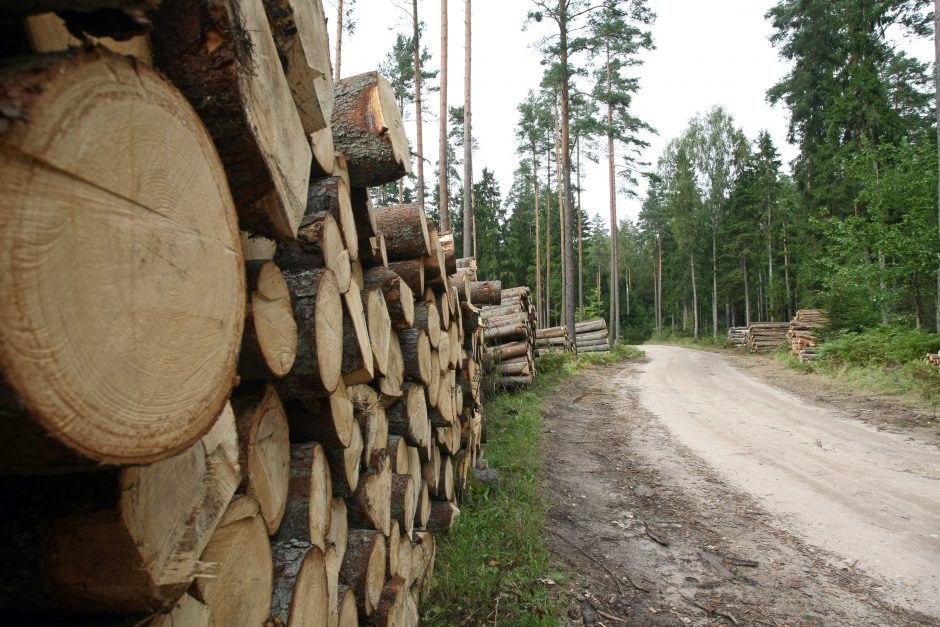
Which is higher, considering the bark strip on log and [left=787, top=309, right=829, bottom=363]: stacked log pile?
the bark strip on log

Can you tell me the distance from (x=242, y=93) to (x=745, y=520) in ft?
16.4

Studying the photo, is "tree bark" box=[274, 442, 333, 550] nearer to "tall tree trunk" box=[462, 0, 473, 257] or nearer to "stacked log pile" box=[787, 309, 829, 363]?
"tall tree trunk" box=[462, 0, 473, 257]

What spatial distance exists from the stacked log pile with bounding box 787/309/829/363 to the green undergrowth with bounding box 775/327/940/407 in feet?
2.48

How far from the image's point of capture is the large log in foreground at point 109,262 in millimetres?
622

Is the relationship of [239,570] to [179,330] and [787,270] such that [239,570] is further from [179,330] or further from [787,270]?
[787,270]

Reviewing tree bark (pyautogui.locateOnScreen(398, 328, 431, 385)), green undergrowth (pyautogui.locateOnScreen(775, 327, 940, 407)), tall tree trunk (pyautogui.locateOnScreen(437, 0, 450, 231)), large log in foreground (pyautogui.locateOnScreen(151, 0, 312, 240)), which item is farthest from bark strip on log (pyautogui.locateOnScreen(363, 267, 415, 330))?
tall tree trunk (pyautogui.locateOnScreen(437, 0, 450, 231))

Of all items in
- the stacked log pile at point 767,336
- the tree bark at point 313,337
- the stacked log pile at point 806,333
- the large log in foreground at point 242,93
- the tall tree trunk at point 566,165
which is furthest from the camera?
the stacked log pile at point 767,336

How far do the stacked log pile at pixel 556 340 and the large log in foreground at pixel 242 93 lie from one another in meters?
14.4

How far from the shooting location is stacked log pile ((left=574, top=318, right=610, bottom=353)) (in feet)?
63.0

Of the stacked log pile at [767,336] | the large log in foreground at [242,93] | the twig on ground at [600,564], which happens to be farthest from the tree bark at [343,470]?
the stacked log pile at [767,336]

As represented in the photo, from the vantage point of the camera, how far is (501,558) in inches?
140

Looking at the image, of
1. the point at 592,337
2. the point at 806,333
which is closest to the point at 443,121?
the point at 592,337

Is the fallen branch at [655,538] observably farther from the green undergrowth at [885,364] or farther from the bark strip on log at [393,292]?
the green undergrowth at [885,364]

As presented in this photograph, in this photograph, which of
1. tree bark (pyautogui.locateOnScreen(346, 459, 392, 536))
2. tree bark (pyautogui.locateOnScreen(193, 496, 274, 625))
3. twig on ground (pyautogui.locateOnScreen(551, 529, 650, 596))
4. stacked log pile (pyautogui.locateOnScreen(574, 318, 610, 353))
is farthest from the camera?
stacked log pile (pyautogui.locateOnScreen(574, 318, 610, 353))
